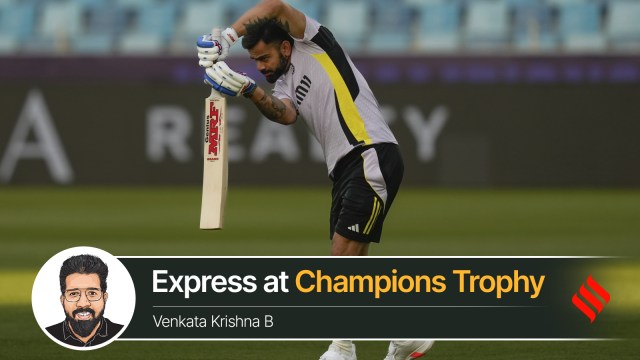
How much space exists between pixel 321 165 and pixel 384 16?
298 cm

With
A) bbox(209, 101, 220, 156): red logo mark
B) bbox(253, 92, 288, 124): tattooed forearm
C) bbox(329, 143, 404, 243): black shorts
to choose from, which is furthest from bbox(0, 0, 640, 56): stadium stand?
bbox(209, 101, 220, 156): red logo mark

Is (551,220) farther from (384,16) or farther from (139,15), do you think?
(139,15)

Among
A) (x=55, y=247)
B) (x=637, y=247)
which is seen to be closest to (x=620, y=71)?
(x=637, y=247)

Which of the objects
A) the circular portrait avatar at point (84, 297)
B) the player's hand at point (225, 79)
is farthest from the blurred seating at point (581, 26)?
the circular portrait avatar at point (84, 297)

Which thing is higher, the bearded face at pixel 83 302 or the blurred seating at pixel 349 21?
the blurred seating at pixel 349 21

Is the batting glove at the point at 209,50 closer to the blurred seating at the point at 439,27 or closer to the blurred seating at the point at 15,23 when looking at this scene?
the blurred seating at the point at 439,27

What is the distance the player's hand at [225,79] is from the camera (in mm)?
7000

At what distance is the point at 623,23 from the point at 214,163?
16.9m

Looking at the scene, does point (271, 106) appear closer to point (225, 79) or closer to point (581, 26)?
point (225, 79)

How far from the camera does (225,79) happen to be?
7012mm

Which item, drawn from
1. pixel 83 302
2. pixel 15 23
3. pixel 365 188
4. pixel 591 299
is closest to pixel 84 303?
pixel 83 302

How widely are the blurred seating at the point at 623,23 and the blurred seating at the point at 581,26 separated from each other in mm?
203

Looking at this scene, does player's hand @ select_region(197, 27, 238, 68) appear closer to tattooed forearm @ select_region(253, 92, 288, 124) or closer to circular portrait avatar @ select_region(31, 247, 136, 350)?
tattooed forearm @ select_region(253, 92, 288, 124)

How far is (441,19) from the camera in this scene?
2334cm
